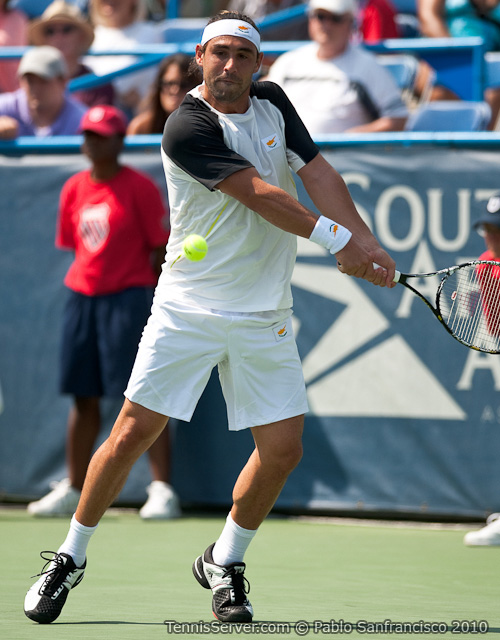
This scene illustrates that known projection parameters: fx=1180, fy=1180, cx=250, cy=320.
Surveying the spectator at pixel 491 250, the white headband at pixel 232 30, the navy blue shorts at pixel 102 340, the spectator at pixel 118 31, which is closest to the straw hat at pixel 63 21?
the spectator at pixel 118 31

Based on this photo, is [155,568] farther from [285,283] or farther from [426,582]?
[285,283]

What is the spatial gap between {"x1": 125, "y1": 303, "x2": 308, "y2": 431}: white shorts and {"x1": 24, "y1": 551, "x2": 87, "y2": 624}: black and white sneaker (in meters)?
0.62

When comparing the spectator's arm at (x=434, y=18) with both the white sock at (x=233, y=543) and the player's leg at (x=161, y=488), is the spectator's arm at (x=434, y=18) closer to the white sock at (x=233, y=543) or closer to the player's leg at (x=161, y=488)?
the player's leg at (x=161, y=488)

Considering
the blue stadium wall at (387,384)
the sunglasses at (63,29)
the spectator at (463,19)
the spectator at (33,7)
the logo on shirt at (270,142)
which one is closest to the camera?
the logo on shirt at (270,142)

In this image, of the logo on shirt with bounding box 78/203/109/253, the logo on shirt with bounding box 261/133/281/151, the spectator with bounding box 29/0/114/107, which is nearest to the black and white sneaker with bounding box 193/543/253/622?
the logo on shirt with bounding box 261/133/281/151

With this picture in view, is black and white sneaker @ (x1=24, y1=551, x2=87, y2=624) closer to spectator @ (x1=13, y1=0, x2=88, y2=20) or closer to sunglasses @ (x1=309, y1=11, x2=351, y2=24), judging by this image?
sunglasses @ (x1=309, y1=11, x2=351, y2=24)

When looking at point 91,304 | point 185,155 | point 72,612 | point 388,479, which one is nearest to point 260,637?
point 72,612

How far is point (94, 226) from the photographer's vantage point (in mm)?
6691

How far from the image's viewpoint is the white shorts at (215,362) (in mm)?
4070

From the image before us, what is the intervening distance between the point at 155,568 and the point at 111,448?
4.18 feet

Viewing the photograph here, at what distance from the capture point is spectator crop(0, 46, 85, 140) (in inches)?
311

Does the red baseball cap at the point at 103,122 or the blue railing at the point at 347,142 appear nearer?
the blue railing at the point at 347,142

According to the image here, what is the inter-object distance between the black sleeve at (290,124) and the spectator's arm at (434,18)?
5.39m

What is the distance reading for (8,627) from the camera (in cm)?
383
